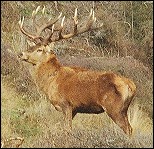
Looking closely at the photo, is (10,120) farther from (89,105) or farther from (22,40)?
(22,40)

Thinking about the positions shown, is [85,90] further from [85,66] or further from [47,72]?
[85,66]

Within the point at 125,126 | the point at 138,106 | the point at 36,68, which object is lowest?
the point at 138,106

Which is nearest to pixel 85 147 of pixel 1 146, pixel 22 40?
pixel 1 146

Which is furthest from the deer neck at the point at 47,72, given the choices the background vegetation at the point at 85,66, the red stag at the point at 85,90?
the background vegetation at the point at 85,66

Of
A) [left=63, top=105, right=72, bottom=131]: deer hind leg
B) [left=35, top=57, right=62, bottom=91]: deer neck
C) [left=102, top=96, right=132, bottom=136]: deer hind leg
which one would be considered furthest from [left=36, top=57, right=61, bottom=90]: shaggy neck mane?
[left=102, top=96, right=132, bottom=136]: deer hind leg

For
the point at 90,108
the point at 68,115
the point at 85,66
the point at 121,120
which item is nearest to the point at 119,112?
the point at 121,120

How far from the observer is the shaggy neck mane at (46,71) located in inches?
470

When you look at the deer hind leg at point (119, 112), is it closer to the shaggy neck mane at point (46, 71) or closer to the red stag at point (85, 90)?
the red stag at point (85, 90)

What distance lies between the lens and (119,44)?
19188 mm

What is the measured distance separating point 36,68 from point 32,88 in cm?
266

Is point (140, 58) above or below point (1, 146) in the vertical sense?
below

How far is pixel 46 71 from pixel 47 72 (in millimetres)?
36

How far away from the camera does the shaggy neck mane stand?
11.9 meters

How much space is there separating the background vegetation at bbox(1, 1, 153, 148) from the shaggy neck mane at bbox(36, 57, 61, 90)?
840 mm
